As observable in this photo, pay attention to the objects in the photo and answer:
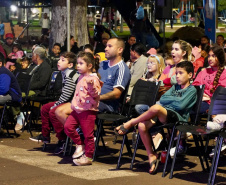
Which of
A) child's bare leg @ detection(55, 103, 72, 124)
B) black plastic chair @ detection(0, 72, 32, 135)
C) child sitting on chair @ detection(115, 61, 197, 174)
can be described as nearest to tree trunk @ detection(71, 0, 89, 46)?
black plastic chair @ detection(0, 72, 32, 135)

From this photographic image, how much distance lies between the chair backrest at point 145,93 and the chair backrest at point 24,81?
3070mm

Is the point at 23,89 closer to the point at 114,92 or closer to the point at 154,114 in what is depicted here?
the point at 114,92

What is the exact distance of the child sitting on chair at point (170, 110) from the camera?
30.4ft

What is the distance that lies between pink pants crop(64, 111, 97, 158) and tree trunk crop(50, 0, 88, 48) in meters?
11.1

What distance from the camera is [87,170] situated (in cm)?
955

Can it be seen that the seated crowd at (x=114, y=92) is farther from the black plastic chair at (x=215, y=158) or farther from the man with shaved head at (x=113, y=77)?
the black plastic chair at (x=215, y=158)

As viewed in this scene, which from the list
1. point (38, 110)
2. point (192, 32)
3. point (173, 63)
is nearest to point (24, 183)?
point (173, 63)

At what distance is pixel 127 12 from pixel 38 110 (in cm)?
1207

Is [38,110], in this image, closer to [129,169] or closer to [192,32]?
[129,169]

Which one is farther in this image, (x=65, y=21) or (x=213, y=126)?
(x=65, y=21)

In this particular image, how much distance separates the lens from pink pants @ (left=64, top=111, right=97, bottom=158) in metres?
9.95

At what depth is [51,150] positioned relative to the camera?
37.0 feet

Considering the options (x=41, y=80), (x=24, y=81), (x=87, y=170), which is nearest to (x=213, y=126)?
(x=87, y=170)

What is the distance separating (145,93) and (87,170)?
1.57 meters
